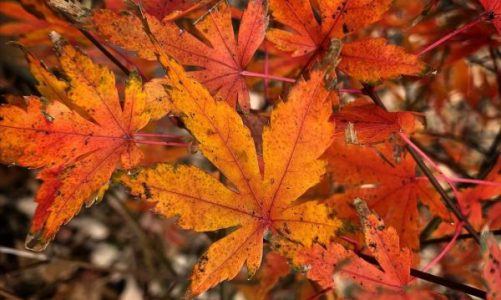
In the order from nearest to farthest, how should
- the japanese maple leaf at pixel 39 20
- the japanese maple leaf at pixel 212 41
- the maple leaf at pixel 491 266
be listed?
→ the maple leaf at pixel 491 266 → the japanese maple leaf at pixel 212 41 → the japanese maple leaf at pixel 39 20

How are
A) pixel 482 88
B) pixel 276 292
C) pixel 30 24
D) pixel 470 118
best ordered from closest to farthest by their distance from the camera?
1. pixel 30 24
2. pixel 482 88
3. pixel 276 292
4. pixel 470 118

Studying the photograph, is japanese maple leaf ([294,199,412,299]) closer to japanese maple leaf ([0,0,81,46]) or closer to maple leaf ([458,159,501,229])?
maple leaf ([458,159,501,229])

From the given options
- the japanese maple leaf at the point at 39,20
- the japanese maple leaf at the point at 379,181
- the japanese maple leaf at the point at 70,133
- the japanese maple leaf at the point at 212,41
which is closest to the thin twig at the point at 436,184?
the japanese maple leaf at the point at 379,181

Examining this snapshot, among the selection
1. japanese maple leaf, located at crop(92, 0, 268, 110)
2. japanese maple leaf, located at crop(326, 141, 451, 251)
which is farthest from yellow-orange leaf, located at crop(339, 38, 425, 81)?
japanese maple leaf, located at crop(326, 141, 451, 251)

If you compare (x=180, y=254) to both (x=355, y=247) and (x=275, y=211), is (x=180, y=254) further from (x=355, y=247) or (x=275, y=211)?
(x=275, y=211)

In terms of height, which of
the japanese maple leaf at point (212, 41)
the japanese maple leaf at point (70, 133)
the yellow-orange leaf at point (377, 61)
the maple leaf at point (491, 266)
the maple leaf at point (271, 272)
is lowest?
the maple leaf at point (271, 272)

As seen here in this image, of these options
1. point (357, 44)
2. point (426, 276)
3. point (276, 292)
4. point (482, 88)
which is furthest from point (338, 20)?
point (276, 292)

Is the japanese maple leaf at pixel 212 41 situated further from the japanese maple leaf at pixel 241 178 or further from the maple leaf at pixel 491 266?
the maple leaf at pixel 491 266
